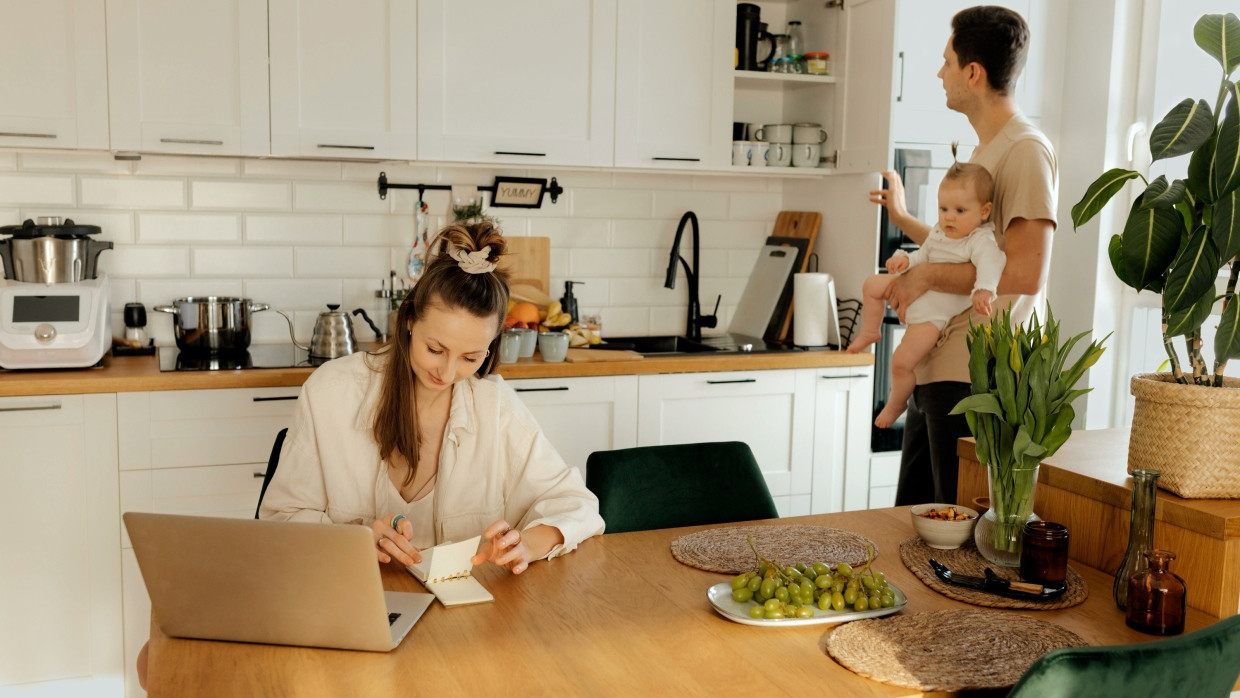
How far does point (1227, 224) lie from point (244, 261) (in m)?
2.93

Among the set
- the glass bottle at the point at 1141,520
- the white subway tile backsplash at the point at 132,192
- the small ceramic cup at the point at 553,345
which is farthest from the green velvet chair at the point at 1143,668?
the white subway tile backsplash at the point at 132,192

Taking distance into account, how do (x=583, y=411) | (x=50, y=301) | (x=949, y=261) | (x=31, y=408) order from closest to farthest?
(x=949, y=261)
(x=31, y=408)
(x=50, y=301)
(x=583, y=411)

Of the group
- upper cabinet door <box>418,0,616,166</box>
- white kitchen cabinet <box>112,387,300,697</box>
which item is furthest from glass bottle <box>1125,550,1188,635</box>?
upper cabinet door <box>418,0,616,166</box>

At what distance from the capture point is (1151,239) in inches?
70.2

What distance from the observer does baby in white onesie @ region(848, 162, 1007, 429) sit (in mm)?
2549

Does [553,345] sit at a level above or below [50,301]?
below

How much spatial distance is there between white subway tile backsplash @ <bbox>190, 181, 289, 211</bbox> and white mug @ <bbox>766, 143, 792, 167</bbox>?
170 cm

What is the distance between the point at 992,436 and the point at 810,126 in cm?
238

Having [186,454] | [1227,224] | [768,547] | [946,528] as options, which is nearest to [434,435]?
[768,547]

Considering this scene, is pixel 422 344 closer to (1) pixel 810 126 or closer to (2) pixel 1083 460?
(2) pixel 1083 460

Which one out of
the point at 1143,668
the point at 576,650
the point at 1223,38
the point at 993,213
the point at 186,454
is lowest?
the point at 186,454

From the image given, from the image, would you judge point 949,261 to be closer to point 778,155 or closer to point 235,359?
point 778,155

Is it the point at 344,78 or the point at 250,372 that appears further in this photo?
the point at 344,78

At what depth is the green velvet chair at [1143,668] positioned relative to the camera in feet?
3.92
